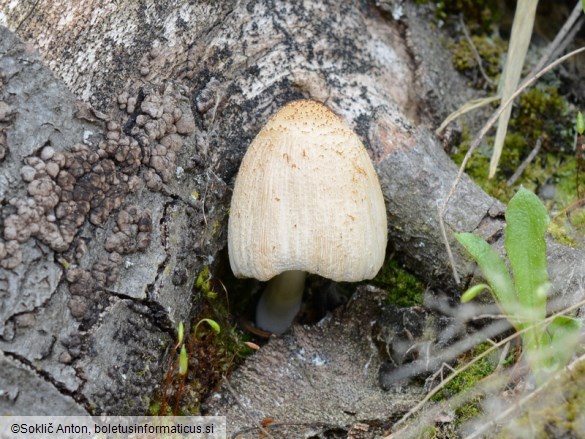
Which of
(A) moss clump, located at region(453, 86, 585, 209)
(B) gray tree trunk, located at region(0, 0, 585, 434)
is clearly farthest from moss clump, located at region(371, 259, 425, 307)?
(A) moss clump, located at region(453, 86, 585, 209)

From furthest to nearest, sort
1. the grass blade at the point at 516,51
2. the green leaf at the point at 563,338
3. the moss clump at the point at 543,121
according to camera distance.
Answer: the moss clump at the point at 543,121 < the grass blade at the point at 516,51 < the green leaf at the point at 563,338

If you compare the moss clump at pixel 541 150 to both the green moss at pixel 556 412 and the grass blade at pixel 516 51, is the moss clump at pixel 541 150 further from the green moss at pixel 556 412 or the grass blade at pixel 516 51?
the green moss at pixel 556 412

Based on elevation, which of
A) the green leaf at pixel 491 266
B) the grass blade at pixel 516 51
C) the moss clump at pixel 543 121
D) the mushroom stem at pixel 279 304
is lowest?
the mushroom stem at pixel 279 304

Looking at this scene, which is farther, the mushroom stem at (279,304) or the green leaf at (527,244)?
the mushroom stem at (279,304)

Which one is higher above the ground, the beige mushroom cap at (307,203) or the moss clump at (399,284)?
the beige mushroom cap at (307,203)

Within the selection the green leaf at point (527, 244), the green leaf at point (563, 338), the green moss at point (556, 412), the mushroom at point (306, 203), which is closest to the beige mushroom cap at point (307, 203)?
the mushroom at point (306, 203)

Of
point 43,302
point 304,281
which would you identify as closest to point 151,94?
point 43,302
